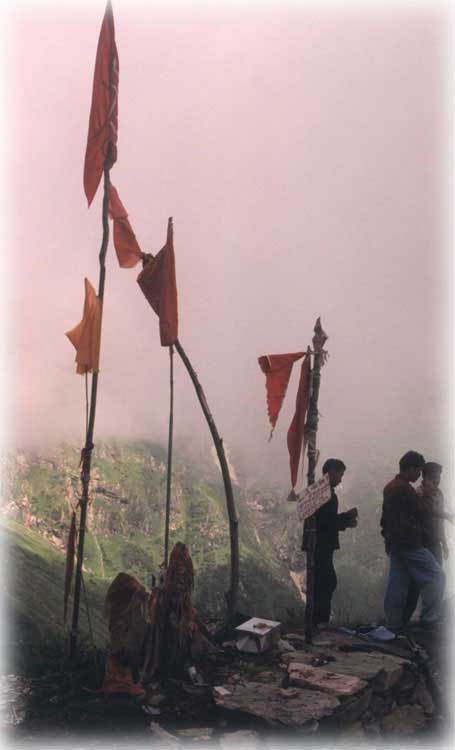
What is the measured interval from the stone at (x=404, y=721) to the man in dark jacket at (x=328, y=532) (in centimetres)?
174

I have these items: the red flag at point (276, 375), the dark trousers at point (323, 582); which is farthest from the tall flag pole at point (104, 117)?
the dark trousers at point (323, 582)

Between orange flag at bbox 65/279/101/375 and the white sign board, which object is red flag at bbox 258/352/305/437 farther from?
orange flag at bbox 65/279/101/375

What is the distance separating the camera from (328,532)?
7996 millimetres

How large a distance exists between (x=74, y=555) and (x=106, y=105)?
5158mm

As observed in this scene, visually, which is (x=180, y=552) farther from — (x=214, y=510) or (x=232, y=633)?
(x=214, y=510)

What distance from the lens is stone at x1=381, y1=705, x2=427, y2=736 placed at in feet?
20.3

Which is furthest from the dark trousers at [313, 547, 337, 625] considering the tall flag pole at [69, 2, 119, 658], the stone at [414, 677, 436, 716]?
the tall flag pole at [69, 2, 119, 658]

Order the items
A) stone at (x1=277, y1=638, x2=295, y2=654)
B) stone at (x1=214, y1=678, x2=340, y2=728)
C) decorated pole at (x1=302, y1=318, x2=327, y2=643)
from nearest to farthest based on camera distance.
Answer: stone at (x1=214, y1=678, x2=340, y2=728), stone at (x1=277, y1=638, x2=295, y2=654), decorated pole at (x1=302, y1=318, x2=327, y2=643)

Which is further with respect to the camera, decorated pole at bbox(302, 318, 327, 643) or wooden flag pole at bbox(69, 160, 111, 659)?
decorated pole at bbox(302, 318, 327, 643)

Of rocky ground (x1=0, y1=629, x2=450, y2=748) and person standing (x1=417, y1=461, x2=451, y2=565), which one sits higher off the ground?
person standing (x1=417, y1=461, x2=451, y2=565)

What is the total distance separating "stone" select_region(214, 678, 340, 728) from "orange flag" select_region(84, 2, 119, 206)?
560 centimetres

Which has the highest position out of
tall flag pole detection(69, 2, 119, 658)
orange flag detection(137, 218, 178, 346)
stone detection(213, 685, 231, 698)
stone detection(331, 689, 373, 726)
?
tall flag pole detection(69, 2, 119, 658)

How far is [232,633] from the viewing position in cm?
752

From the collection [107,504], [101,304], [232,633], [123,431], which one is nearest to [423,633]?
[232,633]
